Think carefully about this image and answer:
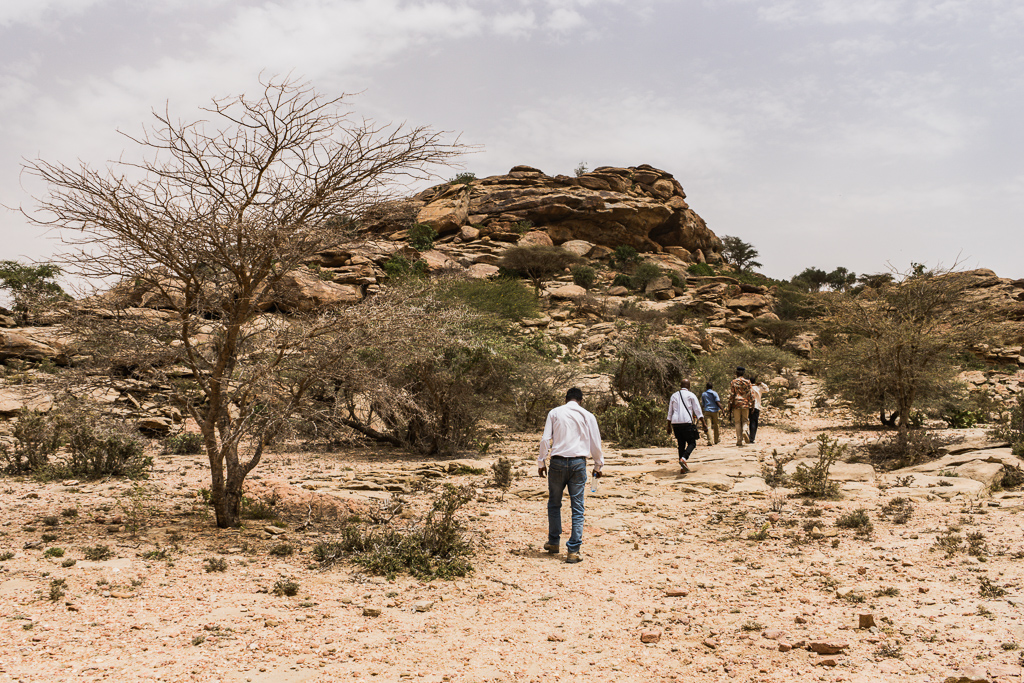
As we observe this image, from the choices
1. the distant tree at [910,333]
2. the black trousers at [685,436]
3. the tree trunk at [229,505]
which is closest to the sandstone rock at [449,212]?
the distant tree at [910,333]

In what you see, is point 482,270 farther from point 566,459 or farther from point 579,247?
point 566,459

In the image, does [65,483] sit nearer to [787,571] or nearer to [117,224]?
[117,224]

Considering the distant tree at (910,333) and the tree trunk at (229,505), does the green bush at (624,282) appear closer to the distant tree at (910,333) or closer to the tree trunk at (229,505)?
the distant tree at (910,333)

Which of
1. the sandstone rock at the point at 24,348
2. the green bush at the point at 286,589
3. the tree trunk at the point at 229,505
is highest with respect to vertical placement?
the sandstone rock at the point at 24,348

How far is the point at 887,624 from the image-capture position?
4.01m

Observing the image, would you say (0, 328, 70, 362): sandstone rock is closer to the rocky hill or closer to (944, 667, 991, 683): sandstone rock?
the rocky hill

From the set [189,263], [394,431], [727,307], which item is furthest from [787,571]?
[727,307]

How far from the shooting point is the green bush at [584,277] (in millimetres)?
39781

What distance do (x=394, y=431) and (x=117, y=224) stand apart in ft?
22.5

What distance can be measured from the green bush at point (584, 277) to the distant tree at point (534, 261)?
1.30 meters

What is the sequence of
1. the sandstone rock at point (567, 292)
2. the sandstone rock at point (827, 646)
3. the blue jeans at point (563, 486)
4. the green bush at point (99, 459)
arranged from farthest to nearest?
the sandstone rock at point (567, 292)
the green bush at point (99, 459)
the blue jeans at point (563, 486)
the sandstone rock at point (827, 646)

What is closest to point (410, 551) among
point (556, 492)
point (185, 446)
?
point (556, 492)

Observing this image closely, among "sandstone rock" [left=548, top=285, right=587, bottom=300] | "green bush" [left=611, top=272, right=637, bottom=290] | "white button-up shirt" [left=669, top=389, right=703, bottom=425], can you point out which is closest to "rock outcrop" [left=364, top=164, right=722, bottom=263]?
"green bush" [left=611, top=272, right=637, bottom=290]

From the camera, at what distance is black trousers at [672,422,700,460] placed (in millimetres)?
A: 9906
